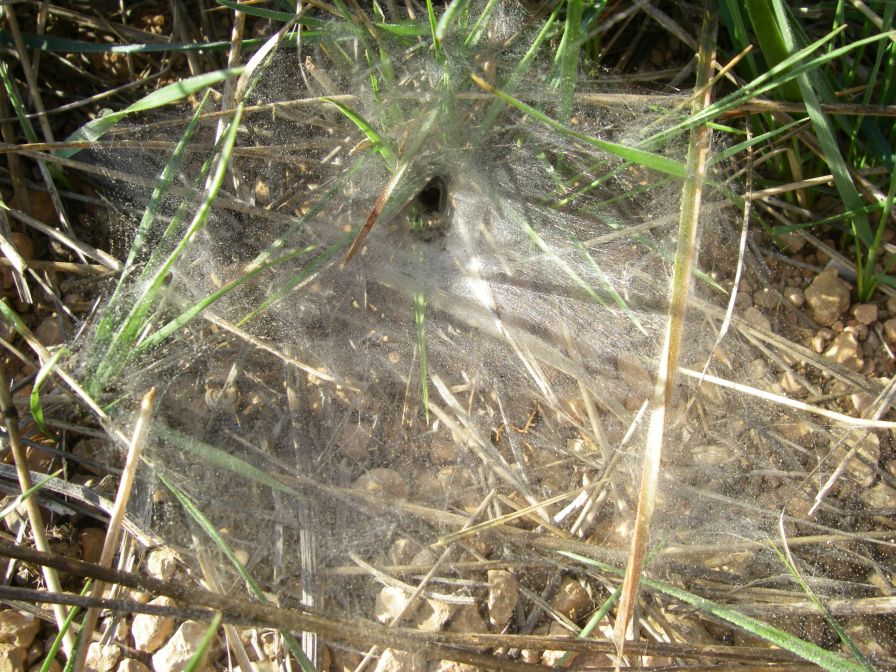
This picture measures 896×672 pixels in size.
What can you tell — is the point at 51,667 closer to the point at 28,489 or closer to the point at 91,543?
the point at 91,543

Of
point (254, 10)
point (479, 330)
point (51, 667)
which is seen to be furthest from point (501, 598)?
point (254, 10)

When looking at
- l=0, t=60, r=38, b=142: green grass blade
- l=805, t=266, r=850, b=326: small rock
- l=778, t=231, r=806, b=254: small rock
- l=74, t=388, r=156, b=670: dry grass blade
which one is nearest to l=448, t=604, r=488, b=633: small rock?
l=74, t=388, r=156, b=670: dry grass blade

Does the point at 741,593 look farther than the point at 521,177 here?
No

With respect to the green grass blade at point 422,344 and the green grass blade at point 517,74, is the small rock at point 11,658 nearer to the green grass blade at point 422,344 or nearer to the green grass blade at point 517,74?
the green grass blade at point 422,344

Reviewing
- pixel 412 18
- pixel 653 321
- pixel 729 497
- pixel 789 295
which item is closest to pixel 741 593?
pixel 729 497

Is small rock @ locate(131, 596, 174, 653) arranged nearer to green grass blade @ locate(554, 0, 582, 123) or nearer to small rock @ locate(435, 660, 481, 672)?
small rock @ locate(435, 660, 481, 672)

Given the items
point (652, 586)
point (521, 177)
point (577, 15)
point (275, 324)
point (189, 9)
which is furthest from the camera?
point (189, 9)

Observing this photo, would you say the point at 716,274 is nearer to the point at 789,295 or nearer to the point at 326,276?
the point at 789,295
